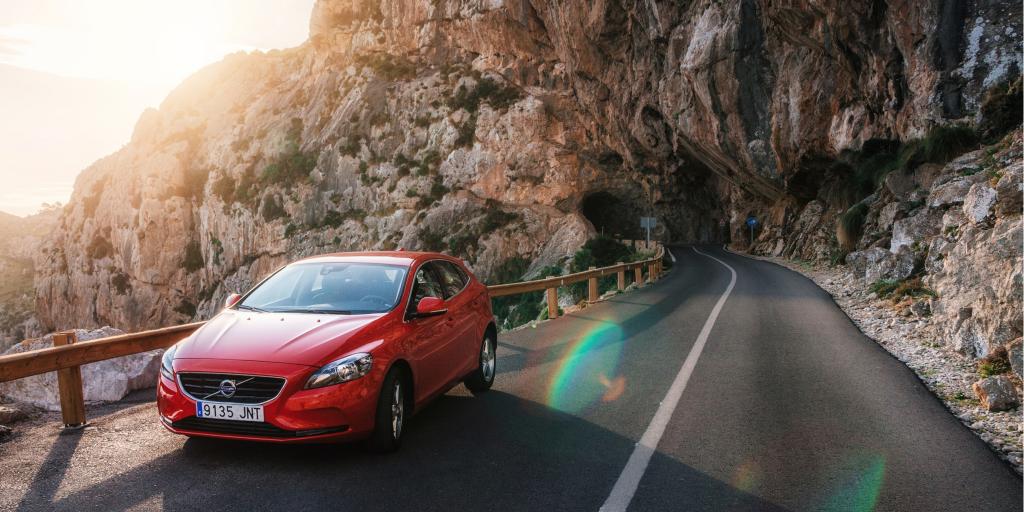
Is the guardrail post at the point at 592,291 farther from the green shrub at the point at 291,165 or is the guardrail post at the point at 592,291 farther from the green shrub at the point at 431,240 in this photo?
the green shrub at the point at 291,165

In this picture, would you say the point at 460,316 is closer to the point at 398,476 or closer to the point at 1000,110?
the point at 398,476

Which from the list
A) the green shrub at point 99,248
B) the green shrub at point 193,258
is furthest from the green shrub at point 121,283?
the green shrub at point 193,258

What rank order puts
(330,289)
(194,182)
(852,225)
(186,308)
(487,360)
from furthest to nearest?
(194,182), (186,308), (852,225), (487,360), (330,289)

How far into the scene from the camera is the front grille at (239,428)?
4.25 meters

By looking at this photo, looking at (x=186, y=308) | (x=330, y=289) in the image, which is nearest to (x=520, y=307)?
(x=330, y=289)

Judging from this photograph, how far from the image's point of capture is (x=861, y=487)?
4.05 meters

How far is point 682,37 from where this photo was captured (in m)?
30.5

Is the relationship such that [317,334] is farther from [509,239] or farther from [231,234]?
[231,234]

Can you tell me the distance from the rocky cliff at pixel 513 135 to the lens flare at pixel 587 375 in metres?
13.3

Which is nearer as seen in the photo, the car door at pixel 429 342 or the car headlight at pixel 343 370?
the car headlight at pixel 343 370

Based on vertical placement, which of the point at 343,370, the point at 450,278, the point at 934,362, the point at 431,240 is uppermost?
the point at 450,278

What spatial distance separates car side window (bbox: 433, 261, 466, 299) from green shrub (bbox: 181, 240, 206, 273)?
63484 millimetres

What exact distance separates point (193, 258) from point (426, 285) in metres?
65.4

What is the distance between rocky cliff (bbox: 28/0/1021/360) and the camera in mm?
22156
